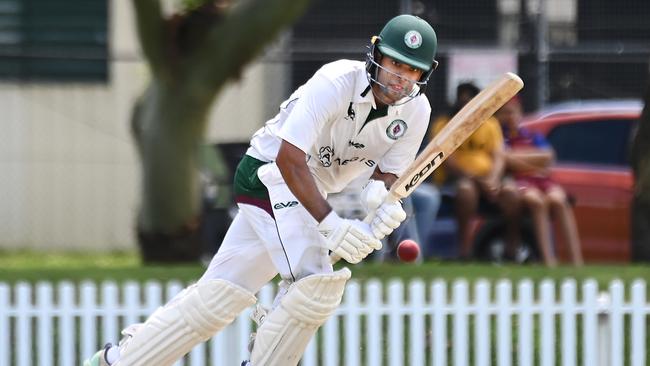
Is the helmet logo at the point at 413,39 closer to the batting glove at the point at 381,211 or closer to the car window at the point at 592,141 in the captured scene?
the batting glove at the point at 381,211

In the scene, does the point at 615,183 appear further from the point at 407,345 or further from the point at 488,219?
the point at 407,345

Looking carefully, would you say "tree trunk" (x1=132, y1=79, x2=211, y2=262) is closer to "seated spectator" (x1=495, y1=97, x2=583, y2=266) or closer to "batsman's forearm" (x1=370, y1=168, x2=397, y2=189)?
"seated spectator" (x1=495, y1=97, x2=583, y2=266)

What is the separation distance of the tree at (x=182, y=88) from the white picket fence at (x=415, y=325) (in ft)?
9.09

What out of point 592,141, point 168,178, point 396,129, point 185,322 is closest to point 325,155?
point 396,129

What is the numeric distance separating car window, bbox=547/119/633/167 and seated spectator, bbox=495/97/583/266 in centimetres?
54

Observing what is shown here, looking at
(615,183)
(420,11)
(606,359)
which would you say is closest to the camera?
(606,359)

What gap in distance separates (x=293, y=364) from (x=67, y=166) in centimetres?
823

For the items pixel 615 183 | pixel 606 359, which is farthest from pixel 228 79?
pixel 606 359

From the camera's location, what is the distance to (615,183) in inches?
393

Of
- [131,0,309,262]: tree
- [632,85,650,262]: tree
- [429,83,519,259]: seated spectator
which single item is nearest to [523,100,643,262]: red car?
[429,83,519,259]: seated spectator

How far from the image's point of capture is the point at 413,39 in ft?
15.0

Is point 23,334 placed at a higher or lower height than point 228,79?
lower

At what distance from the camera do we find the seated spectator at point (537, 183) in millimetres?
9500

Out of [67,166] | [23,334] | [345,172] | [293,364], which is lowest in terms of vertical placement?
[67,166]
